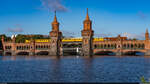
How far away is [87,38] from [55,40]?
66.7 feet

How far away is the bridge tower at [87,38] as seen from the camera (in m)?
132

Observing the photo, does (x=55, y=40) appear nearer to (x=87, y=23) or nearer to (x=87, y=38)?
(x=87, y=38)

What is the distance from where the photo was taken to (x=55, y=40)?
5586 inches

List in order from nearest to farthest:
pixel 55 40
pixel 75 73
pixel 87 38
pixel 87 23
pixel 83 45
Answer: pixel 75 73, pixel 83 45, pixel 87 38, pixel 87 23, pixel 55 40

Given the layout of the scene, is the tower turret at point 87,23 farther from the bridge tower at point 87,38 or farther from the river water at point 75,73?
the river water at point 75,73

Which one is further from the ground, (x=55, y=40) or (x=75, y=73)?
(x=55, y=40)

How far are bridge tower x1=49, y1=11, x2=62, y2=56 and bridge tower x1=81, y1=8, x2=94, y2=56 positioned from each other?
1667 cm

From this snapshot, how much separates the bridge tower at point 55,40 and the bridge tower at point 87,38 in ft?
54.7

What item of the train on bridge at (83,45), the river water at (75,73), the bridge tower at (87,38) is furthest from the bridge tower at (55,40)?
the river water at (75,73)

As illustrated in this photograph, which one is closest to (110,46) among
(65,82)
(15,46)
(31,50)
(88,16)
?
(88,16)

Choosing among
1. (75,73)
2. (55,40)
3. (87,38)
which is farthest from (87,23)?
(75,73)

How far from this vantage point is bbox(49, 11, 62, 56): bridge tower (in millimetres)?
140375

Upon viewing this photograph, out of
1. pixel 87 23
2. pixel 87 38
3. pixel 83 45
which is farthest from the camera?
pixel 87 23

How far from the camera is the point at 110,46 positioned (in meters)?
132
